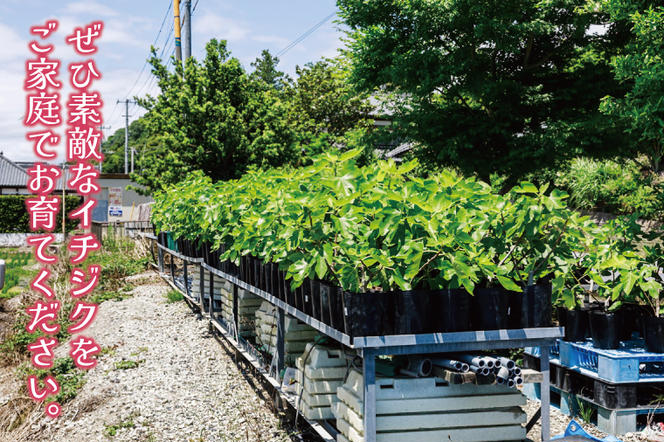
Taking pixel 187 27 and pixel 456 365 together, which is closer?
pixel 456 365

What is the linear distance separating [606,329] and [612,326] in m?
0.06

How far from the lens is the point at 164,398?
622 centimetres

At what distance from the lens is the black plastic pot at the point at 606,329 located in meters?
5.06

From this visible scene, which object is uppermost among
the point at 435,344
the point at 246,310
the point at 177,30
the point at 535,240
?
the point at 177,30

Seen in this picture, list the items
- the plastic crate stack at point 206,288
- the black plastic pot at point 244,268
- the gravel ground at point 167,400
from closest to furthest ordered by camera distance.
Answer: the gravel ground at point 167,400
the black plastic pot at point 244,268
the plastic crate stack at point 206,288

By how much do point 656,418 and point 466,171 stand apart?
21.7 feet

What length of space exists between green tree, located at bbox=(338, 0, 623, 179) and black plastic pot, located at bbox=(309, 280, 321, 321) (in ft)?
22.8

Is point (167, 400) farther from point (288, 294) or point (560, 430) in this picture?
point (560, 430)

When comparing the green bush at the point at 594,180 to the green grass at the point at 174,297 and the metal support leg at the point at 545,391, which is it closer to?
the green grass at the point at 174,297

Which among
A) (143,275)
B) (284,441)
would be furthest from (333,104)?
(284,441)

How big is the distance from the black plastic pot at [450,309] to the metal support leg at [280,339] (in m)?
1.93

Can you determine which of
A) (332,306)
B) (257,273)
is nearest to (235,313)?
(257,273)

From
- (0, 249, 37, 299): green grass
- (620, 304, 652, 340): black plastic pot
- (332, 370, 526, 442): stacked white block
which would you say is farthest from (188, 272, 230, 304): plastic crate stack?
(0, 249, 37, 299): green grass

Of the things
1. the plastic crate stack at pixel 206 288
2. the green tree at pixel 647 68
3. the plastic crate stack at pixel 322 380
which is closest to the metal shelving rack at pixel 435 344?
the plastic crate stack at pixel 322 380
